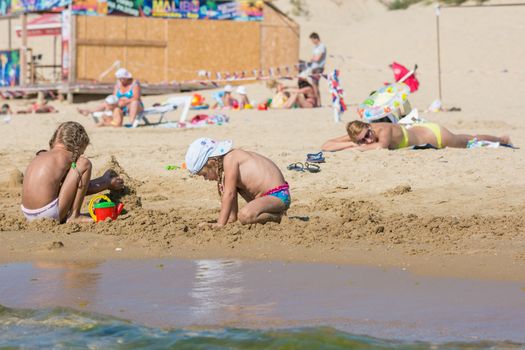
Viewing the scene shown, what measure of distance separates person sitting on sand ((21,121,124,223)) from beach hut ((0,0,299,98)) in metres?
15.0

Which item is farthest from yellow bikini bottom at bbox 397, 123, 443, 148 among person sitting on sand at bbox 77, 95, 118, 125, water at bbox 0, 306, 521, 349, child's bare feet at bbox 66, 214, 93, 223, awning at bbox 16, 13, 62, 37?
awning at bbox 16, 13, 62, 37

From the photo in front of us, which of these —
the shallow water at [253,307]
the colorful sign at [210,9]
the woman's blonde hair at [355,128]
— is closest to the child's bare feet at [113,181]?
the shallow water at [253,307]

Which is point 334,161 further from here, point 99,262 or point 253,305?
point 253,305

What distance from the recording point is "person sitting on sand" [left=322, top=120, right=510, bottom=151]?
11414 millimetres

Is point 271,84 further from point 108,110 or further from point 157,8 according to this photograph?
point 108,110

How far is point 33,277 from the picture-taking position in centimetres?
661

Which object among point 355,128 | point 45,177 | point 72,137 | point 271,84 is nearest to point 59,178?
point 45,177

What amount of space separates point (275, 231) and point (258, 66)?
58.9ft

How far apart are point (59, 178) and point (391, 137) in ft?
15.0

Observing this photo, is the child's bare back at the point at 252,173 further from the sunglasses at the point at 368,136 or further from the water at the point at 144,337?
the sunglasses at the point at 368,136

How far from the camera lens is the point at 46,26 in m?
26.6

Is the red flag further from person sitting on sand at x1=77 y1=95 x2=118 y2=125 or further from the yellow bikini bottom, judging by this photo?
person sitting on sand at x1=77 y1=95 x2=118 y2=125

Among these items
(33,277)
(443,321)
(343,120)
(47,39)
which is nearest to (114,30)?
(343,120)

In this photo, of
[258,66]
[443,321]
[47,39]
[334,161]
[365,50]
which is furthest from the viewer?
[47,39]
